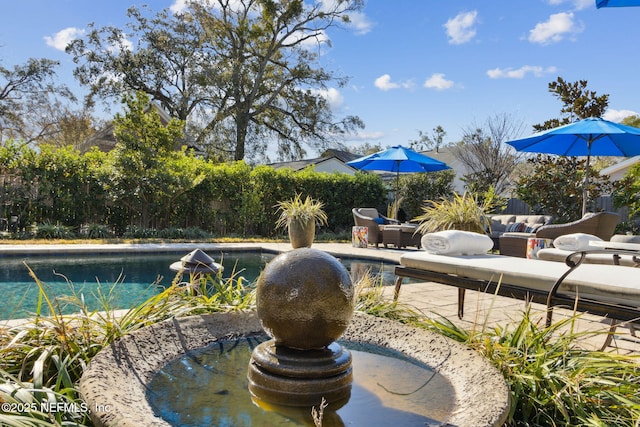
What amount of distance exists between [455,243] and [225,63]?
20.4 meters

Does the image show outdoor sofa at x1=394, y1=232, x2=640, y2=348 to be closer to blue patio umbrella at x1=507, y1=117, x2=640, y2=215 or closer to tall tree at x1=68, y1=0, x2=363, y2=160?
blue patio umbrella at x1=507, y1=117, x2=640, y2=215

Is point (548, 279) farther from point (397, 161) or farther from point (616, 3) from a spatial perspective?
point (397, 161)

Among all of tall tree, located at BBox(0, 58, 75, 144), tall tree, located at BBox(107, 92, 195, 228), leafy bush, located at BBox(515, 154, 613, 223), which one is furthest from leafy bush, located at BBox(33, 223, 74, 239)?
tall tree, located at BBox(0, 58, 75, 144)

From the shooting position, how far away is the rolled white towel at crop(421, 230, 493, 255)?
3.98 m

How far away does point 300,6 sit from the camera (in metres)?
21.8

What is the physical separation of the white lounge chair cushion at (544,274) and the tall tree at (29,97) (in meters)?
25.4

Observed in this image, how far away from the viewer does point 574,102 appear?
12844 millimetres

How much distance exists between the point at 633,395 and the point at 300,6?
74.9ft

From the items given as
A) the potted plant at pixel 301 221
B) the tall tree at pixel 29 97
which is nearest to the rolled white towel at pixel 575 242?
the potted plant at pixel 301 221

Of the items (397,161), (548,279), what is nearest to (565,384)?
(548,279)

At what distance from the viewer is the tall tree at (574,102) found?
12719 millimetres

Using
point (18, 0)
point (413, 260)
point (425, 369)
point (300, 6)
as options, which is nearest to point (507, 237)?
point (413, 260)

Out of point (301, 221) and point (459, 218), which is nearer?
point (459, 218)

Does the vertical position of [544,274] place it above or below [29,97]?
below
